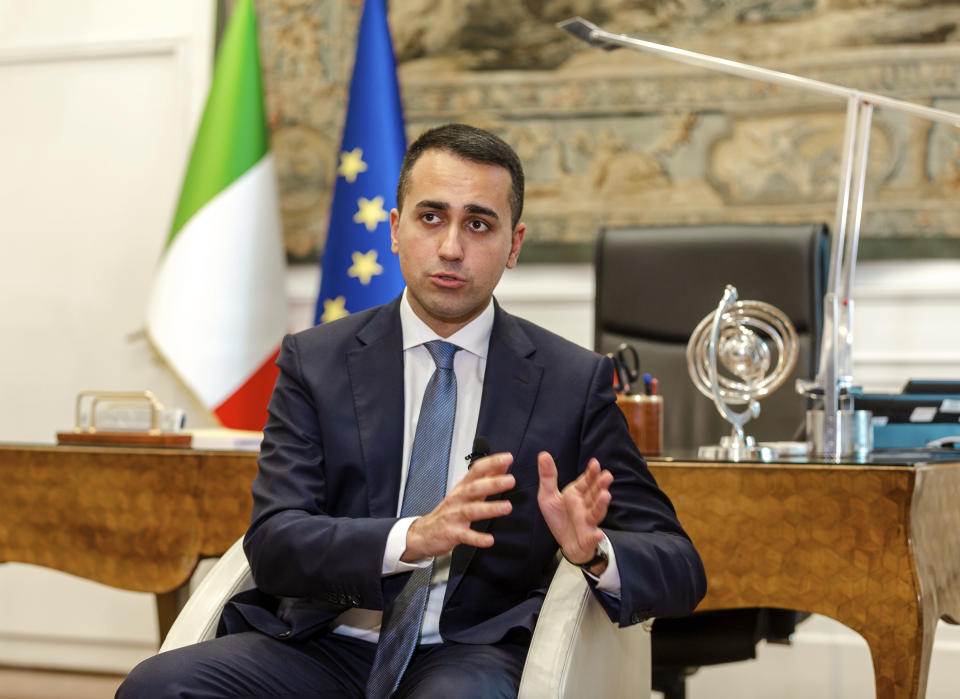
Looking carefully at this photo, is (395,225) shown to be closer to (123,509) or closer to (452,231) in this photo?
(452,231)

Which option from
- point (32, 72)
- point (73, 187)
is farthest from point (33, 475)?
point (32, 72)

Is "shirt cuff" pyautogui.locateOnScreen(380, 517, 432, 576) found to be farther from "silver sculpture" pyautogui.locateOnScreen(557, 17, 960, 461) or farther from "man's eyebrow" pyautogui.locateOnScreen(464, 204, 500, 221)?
"silver sculpture" pyautogui.locateOnScreen(557, 17, 960, 461)

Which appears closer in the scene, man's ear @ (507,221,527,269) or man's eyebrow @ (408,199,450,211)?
man's eyebrow @ (408,199,450,211)

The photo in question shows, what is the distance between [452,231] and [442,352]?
0.66ft

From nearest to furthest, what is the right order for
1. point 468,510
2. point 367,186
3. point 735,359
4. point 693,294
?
1. point 468,510
2. point 735,359
3. point 693,294
4. point 367,186

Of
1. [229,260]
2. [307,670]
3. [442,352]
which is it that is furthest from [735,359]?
[229,260]

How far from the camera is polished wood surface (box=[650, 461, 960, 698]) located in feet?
5.91

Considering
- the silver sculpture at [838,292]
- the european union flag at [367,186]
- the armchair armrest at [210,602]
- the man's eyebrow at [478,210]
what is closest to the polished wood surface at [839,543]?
the silver sculpture at [838,292]

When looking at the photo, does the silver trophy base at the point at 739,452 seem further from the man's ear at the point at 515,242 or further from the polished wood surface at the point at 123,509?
the polished wood surface at the point at 123,509

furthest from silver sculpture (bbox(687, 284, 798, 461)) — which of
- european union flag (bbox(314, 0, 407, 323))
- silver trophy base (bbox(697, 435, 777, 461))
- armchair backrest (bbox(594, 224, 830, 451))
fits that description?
european union flag (bbox(314, 0, 407, 323))

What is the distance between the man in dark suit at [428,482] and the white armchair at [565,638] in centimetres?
3

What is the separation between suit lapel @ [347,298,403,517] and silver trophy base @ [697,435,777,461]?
0.59 m

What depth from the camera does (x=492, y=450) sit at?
1693mm

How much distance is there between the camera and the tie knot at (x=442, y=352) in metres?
1.77
